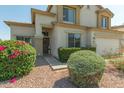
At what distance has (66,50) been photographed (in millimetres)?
11695

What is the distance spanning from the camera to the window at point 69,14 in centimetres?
1499

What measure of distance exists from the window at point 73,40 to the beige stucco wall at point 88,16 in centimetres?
318

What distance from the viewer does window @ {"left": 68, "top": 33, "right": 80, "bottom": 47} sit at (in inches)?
544

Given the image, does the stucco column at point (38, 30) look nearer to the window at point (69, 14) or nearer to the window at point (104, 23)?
the window at point (69, 14)

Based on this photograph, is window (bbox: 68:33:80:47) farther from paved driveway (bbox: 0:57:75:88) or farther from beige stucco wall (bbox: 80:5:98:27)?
paved driveway (bbox: 0:57:75:88)

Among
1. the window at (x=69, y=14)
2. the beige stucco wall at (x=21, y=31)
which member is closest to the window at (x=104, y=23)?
the window at (x=69, y=14)

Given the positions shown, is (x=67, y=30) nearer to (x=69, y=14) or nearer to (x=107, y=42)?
(x=69, y=14)

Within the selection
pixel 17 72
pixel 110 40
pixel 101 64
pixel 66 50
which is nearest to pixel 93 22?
pixel 110 40

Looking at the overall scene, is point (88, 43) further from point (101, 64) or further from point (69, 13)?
point (101, 64)

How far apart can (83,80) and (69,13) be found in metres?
11.3

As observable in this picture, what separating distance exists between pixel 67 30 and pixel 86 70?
332 inches

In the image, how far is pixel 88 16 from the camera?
56.7 feet

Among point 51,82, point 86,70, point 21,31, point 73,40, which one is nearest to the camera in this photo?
point 86,70

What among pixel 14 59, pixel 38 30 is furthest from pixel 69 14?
pixel 14 59
